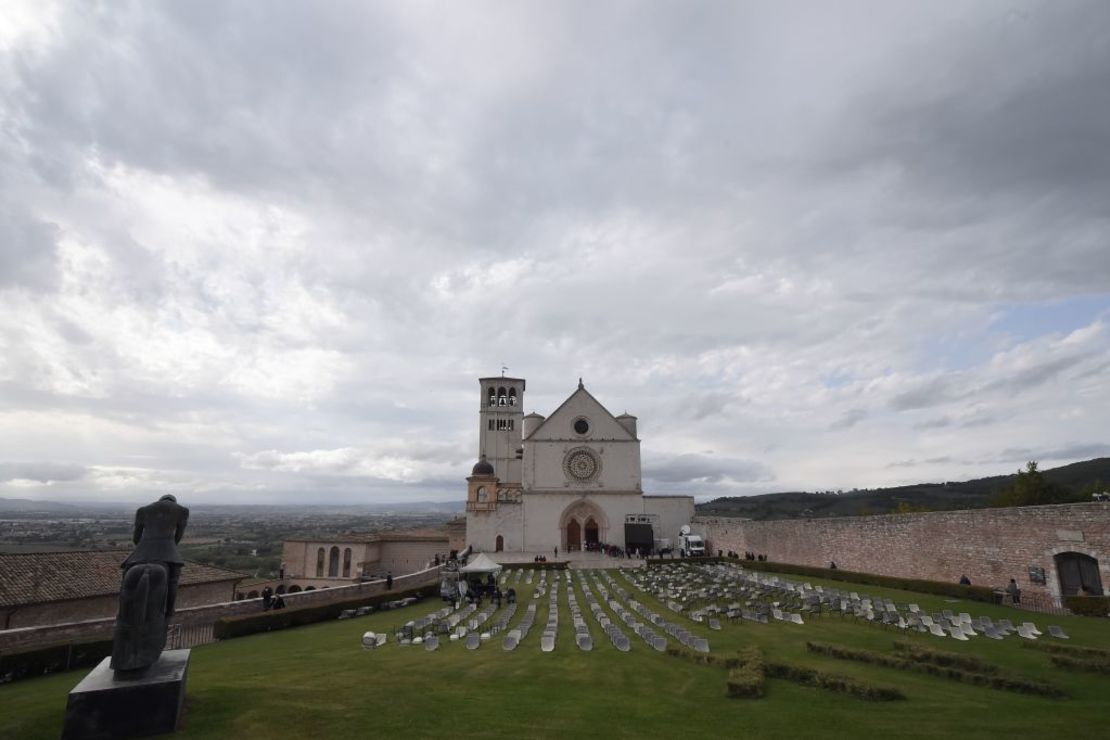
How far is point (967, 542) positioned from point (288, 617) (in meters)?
24.7

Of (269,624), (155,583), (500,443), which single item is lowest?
(269,624)

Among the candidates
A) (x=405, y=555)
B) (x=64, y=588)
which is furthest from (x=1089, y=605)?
(x=405, y=555)

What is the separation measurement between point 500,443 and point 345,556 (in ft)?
57.1

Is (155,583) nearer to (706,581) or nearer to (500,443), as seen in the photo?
(706,581)

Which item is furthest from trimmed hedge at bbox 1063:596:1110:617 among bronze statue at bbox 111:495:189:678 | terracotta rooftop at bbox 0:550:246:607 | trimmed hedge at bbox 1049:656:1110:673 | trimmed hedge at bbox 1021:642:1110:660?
terracotta rooftop at bbox 0:550:246:607

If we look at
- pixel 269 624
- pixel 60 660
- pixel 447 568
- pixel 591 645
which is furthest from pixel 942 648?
pixel 447 568

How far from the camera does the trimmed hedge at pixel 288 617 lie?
1778cm

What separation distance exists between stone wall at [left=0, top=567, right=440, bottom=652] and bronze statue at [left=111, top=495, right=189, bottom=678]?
8955 millimetres

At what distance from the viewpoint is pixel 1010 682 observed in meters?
10.1

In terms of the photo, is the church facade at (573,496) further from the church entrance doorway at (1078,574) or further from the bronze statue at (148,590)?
the bronze statue at (148,590)

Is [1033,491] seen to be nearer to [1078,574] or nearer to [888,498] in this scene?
[1078,574]

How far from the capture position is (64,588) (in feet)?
68.3

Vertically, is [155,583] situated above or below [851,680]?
above

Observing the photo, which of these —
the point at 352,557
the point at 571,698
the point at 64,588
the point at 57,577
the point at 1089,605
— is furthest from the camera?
the point at 352,557
